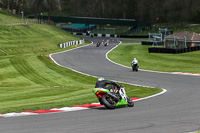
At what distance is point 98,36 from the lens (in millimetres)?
117188

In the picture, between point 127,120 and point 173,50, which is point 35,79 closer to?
point 127,120

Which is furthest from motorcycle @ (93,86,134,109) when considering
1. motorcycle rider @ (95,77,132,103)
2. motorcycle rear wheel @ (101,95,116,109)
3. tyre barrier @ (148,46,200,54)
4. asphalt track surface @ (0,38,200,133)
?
tyre barrier @ (148,46,200,54)

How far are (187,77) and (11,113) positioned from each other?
58.6ft

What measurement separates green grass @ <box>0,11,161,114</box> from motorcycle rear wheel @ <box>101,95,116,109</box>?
189 centimetres

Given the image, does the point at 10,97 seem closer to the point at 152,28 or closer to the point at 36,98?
the point at 36,98

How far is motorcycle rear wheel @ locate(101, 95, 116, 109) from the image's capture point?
1545 cm

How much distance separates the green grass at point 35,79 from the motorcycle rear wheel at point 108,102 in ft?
6.21

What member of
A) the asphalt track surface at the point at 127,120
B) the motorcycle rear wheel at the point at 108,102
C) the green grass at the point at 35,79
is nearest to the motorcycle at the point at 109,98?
the motorcycle rear wheel at the point at 108,102

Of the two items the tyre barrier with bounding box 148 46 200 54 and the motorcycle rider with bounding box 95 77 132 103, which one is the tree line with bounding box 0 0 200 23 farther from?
the motorcycle rider with bounding box 95 77 132 103

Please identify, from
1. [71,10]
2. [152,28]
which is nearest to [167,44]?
[152,28]

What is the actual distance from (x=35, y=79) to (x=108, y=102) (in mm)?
17279

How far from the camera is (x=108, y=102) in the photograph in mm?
15602

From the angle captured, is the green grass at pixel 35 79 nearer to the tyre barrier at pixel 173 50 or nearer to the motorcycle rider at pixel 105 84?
the motorcycle rider at pixel 105 84

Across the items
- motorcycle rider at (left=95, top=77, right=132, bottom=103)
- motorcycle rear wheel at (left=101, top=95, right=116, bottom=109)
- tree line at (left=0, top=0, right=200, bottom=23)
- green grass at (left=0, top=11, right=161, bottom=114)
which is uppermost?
tree line at (left=0, top=0, right=200, bottom=23)
